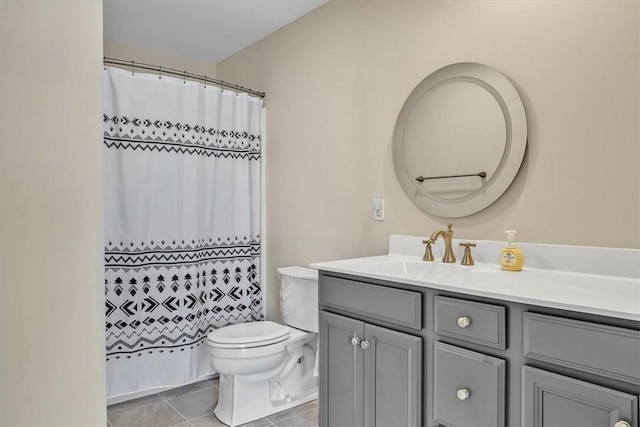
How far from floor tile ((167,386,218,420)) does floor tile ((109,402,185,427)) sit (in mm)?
45

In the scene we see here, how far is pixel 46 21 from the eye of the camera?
520mm

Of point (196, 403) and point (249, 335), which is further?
point (196, 403)

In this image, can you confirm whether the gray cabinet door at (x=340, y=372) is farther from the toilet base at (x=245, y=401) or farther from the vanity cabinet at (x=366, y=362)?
the toilet base at (x=245, y=401)

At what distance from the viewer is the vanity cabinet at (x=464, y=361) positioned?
1007mm

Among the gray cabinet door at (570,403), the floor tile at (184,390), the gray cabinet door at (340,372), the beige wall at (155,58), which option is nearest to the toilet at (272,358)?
the floor tile at (184,390)

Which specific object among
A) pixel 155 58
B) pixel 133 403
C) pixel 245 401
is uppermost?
pixel 155 58

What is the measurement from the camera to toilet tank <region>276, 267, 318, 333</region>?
2406 millimetres

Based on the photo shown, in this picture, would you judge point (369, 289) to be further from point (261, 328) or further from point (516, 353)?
point (261, 328)

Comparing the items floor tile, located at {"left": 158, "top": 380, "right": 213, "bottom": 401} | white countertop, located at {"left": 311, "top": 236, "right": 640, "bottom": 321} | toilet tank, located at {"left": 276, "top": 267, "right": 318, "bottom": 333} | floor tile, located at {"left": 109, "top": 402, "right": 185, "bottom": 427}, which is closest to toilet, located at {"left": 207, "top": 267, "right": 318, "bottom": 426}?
toilet tank, located at {"left": 276, "top": 267, "right": 318, "bottom": 333}

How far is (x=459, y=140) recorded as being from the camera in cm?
Result: 188

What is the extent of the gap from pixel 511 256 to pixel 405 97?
3.13 ft

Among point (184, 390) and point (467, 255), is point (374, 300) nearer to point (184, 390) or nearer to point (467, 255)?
point (467, 255)

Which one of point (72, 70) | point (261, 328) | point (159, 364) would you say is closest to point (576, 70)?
point (72, 70)

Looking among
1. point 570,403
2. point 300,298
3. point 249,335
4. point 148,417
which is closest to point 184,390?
point 148,417
